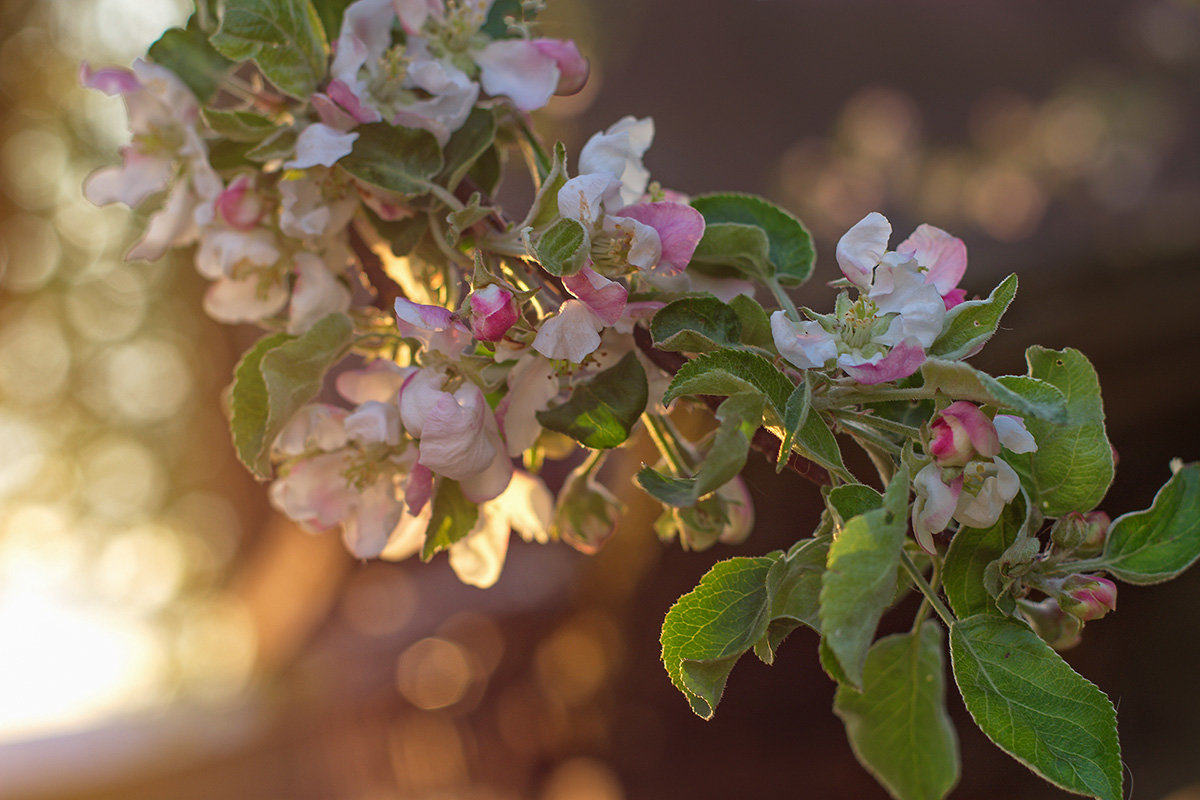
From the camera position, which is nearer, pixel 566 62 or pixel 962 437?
pixel 962 437

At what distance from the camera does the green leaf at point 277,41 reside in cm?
30

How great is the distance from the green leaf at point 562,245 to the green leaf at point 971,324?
0.10m

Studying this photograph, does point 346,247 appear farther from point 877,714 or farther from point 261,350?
point 877,714

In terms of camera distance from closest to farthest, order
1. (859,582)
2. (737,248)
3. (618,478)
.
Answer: (859,582) < (737,248) < (618,478)

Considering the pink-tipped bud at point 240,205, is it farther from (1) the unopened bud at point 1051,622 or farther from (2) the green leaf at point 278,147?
(1) the unopened bud at point 1051,622

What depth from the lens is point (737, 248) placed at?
0.29 meters

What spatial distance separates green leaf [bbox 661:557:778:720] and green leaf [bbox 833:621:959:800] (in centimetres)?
3

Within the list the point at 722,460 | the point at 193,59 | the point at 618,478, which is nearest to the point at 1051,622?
the point at 722,460

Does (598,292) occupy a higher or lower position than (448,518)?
higher

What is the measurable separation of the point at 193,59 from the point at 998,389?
327 millimetres

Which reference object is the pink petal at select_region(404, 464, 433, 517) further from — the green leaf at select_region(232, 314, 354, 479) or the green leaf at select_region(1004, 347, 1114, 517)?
the green leaf at select_region(1004, 347, 1114, 517)

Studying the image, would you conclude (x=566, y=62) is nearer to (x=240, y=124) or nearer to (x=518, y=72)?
(x=518, y=72)

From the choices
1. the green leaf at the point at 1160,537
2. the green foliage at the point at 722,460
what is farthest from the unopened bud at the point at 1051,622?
the green foliage at the point at 722,460

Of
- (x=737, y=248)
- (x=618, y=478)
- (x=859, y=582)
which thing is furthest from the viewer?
(x=618, y=478)
